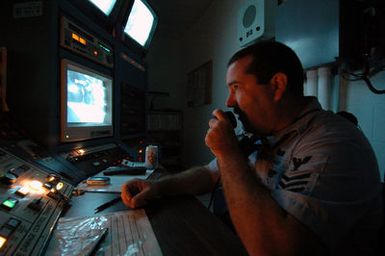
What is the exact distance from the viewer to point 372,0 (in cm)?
103

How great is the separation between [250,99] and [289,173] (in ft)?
1.00

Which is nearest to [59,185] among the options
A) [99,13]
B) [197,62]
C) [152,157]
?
[152,157]

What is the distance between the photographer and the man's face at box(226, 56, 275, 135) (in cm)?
77

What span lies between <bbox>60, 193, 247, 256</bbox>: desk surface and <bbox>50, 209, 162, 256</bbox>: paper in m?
0.03

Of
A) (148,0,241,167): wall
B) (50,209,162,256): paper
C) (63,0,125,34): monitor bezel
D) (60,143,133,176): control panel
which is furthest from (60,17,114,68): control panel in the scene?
(148,0,241,167): wall

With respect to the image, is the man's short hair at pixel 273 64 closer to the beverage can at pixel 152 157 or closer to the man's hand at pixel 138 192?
the man's hand at pixel 138 192

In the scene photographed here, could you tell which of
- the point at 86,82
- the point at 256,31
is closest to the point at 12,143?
the point at 86,82

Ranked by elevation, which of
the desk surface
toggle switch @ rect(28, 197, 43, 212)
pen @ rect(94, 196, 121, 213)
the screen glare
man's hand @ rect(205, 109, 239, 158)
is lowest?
the desk surface

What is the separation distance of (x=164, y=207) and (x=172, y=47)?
154 inches

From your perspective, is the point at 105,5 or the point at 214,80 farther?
the point at 214,80

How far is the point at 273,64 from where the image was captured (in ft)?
2.52

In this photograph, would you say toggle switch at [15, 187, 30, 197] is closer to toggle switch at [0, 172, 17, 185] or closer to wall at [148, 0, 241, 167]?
toggle switch at [0, 172, 17, 185]

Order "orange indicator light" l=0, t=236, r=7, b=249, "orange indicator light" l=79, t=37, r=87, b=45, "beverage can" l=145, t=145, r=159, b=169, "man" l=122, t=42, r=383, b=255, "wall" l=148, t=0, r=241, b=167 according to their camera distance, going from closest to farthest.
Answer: "orange indicator light" l=0, t=236, r=7, b=249 → "man" l=122, t=42, r=383, b=255 → "orange indicator light" l=79, t=37, r=87, b=45 → "beverage can" l=145, t=145, r=159, b=169 → "wall" l=148, t=0, r=241, b=167

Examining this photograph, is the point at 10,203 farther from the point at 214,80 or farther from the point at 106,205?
the point at 214,80
